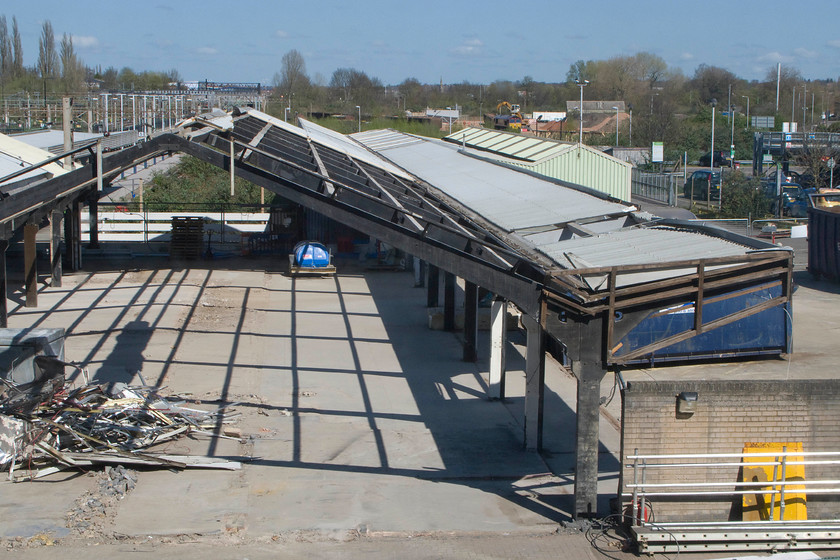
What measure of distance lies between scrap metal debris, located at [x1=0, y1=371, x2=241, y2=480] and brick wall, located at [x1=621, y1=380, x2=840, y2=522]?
519cm

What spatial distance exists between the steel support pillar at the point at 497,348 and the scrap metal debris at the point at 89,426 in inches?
170

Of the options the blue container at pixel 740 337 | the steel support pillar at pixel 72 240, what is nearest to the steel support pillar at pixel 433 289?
the blue container at pixel 740 337

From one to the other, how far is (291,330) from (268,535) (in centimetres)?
988

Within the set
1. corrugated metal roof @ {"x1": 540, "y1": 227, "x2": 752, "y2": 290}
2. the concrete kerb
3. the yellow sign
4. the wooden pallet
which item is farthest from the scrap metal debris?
the wooden pallet

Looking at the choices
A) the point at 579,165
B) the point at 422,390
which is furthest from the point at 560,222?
the point at 579,165

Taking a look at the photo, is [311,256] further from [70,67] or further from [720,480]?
[70,67]

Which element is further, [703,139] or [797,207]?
[703,139]

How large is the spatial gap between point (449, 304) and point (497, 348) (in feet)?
14.8

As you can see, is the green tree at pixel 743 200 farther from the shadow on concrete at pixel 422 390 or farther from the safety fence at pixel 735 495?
the safety fence at pixel 735 495

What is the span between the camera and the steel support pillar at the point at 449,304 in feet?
56.8

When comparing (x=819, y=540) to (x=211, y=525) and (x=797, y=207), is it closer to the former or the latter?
(x=211, y=525)

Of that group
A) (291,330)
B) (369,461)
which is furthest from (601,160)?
(369,461)

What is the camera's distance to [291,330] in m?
18.1

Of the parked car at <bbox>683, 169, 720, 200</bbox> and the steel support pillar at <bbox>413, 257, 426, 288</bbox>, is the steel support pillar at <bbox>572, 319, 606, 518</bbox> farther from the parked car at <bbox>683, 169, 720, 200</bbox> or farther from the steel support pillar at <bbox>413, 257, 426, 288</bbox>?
the parked car at <bbox>683, 169, 720, 200</bbox>
